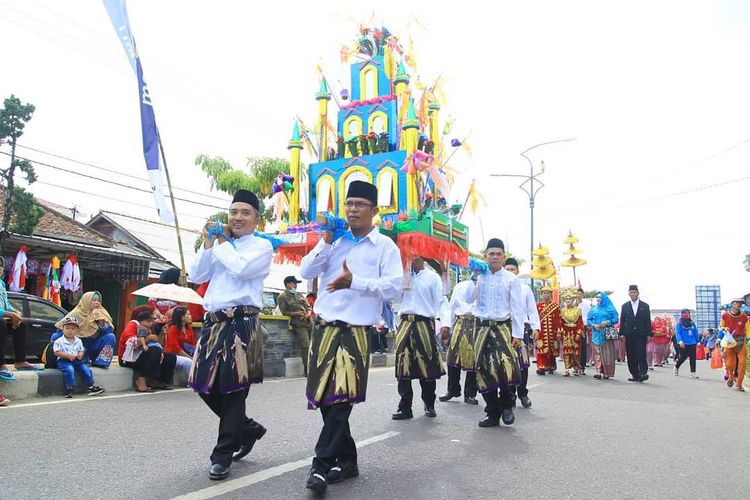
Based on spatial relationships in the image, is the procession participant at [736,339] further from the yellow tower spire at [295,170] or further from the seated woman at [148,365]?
the seated woman at [148,365]

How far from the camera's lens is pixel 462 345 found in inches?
293

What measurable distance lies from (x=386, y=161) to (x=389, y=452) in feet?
31.1

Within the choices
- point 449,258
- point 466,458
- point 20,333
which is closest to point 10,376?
point 20,333

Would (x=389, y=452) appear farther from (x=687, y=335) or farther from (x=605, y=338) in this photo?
(x=687, y=335)

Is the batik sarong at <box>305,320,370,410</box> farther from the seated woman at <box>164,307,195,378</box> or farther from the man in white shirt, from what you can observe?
the seated woman at <box>164,307,195,378</box>

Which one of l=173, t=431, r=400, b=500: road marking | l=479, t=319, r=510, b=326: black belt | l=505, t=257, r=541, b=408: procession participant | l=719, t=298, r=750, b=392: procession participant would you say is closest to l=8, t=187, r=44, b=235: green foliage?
l=505, t=257, r=541, b=408: procession participant

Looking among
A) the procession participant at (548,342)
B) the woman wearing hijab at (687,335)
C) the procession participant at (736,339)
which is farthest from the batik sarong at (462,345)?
the woman wearing hijab at (687,335)

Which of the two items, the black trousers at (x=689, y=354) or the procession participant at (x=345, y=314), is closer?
the procession participant at (x=345, y=314)

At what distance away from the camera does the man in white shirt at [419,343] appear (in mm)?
6254

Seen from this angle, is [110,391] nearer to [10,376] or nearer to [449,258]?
[10,376]

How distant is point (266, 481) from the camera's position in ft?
11.4

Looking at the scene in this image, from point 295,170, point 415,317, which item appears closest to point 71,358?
point 415,317

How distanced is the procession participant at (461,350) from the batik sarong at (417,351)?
84 cm

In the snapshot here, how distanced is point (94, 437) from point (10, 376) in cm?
236
